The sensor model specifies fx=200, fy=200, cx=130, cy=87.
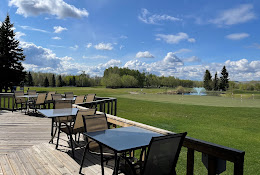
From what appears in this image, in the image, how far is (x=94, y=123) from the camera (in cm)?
310

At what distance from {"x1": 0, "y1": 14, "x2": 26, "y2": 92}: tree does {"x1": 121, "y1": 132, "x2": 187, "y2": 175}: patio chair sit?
27.5 meters

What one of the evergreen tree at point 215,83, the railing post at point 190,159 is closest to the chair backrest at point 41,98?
the railing post at point 190,159

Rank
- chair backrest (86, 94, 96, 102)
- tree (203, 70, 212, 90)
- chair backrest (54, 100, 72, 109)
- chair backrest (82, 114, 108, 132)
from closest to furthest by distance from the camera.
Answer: chair backrest (82, 114, 108, 132) → chair backrest (54, 100, 72, 109) → chair backrest (86, 94, 96, 102) → tree (203, 70, 212, 90)

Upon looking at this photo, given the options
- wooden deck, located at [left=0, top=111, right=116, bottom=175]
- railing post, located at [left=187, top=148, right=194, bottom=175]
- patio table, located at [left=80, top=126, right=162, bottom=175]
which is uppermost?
patio table, located at [left=80, top=126, right=162, bottom=175]

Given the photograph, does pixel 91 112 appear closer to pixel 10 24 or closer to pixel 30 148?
pixel 30 148

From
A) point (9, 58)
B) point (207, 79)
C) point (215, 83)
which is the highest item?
point (9, 58)

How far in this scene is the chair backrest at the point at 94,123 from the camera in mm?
2988

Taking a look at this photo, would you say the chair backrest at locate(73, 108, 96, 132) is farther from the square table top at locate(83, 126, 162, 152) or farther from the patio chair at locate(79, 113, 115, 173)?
the square table top at locate(83, 126, 162, 152)

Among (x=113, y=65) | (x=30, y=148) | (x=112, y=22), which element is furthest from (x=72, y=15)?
(x=113, y=65)

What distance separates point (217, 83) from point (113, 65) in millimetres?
47689

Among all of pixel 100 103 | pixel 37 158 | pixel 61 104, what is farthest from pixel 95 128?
pixel 100 103

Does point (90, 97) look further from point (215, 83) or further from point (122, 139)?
point (215, 83)

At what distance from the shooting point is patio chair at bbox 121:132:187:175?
71.7 inches

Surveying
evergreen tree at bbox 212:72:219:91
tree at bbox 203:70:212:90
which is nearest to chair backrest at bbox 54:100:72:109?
evergreen tree at bbox 212:72:219:91
